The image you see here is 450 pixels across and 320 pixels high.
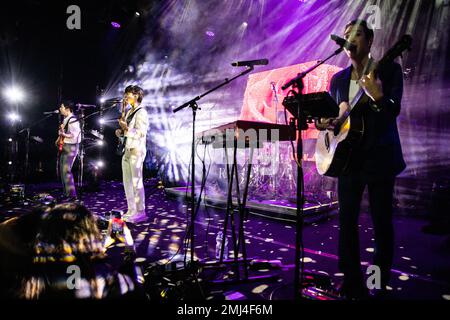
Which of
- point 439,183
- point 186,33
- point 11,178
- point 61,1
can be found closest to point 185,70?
point 186,33

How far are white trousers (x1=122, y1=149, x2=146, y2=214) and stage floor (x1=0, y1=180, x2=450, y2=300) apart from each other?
0.37 metres

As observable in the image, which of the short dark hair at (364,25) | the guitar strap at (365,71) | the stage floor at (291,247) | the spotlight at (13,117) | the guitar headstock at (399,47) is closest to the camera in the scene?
the guitar headstock at (399,47)

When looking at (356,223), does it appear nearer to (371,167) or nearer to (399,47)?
(371,167)

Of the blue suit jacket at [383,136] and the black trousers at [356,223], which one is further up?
the blue suit jacket at [383,136]

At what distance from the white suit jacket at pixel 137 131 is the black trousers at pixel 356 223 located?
3.35 metres

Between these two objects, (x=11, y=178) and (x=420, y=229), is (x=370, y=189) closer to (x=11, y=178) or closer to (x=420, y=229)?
(x=420, y=229)

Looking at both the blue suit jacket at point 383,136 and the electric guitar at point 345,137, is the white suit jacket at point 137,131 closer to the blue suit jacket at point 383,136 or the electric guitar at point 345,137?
the electric guitar at point 345,137

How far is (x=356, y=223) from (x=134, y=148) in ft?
11.7

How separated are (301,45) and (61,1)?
811 centimetres

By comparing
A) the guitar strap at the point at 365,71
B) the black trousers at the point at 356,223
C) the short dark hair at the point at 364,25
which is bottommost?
the black trousers at the point at 356,223

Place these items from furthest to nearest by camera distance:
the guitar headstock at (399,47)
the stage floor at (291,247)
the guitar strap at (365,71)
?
the stage floor at (291,247)
the guitar strap at (365,71)
the guitar headstock at (399,47)

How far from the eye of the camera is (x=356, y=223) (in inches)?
82.5

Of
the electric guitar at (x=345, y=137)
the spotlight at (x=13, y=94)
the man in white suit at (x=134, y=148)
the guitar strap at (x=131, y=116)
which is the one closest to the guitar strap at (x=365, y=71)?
the electric guitar at (x=345, y=137)

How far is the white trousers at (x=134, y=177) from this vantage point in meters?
4.54
